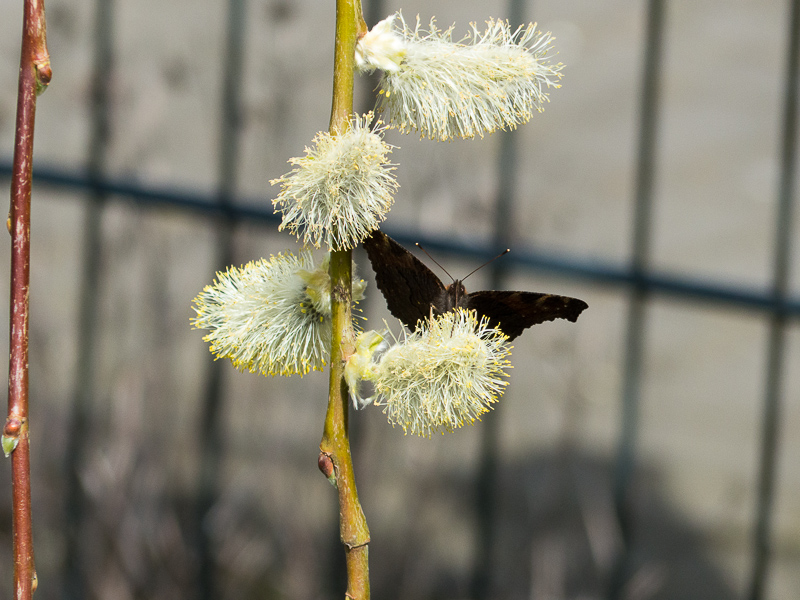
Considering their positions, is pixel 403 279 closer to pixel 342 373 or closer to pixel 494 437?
pixel 342 373

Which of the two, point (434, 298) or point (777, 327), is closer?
point (434, 298)

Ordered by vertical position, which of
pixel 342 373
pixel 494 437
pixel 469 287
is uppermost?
Answer: pixel 469 287

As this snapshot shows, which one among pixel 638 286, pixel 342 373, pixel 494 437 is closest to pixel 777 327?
pixel 638 286

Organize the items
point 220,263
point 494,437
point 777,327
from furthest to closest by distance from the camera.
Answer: point 220,263 < point 494,437 < point 777,327

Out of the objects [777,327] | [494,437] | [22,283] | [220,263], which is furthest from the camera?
[220,263]

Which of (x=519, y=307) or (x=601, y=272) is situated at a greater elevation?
(x=601, y=272)

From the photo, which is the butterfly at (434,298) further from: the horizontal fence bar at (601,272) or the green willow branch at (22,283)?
the horizontal fence bar at (601,272)
